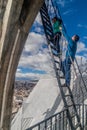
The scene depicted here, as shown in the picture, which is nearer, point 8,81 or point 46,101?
point 8,81

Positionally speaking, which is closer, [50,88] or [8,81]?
[8,81]

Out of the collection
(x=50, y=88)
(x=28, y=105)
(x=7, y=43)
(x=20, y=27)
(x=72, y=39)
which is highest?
(x=72, y=39)

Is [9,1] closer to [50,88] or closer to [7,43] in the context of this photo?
[7,43]

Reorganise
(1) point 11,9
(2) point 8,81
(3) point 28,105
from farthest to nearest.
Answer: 1. (3) point 28,105
2. (2) point 8,81
3. (1) point 11,9

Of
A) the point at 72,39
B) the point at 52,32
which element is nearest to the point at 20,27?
the point at 52,32

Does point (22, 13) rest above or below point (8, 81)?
above

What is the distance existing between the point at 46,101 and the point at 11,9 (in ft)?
18.8

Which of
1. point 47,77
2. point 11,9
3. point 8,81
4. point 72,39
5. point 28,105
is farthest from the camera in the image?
point 47,77

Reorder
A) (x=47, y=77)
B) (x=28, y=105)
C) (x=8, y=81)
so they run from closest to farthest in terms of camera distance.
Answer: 1. (x=8, y=81)
2. (x=28, y=105)
3. (x=47, y=77)

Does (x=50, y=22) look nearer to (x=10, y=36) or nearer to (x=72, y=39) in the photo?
(x=72, y=39)

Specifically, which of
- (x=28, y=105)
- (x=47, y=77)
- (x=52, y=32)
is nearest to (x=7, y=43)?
(x=52, y=32)

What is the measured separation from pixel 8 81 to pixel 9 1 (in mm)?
745

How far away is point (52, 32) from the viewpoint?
628 cm

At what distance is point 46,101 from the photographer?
7406mm
